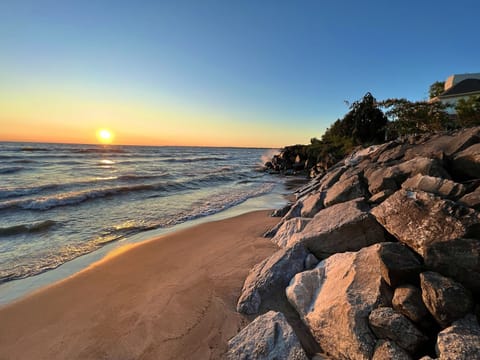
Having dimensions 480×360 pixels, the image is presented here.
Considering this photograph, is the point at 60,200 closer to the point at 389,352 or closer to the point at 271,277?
the point at 271,277

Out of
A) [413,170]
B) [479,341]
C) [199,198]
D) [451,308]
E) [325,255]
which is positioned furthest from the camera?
[199,198]

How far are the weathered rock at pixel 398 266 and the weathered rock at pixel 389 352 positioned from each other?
61 centimetres

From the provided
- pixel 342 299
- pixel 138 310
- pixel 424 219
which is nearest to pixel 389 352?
pixel 342 299

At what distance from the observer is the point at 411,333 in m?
2.06

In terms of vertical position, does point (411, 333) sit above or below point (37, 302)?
above

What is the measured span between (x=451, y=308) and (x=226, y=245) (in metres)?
4.50

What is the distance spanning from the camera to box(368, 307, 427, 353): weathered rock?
2021 millimetres

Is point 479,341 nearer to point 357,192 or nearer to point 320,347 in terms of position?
point 320,347

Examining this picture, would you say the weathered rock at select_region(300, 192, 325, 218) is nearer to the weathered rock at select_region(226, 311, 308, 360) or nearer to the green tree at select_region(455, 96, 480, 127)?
the weathered rock at select_region(226, 311, 308, 360)

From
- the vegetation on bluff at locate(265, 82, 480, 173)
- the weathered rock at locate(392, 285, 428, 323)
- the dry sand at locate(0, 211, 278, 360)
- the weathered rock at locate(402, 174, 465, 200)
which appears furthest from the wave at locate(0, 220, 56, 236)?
the vegetation on bluff at locate(265, 82, 480, 173)

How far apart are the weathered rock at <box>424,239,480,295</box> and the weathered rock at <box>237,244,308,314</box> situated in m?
1.73

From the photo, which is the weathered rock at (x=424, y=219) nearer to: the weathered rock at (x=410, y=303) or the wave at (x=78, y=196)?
the weathered rock at (x=410, y=303)

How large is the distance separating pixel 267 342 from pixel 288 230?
129 inches

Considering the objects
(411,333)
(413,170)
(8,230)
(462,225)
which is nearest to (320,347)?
(411,333)
